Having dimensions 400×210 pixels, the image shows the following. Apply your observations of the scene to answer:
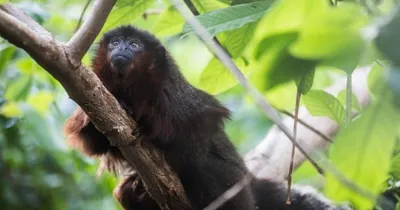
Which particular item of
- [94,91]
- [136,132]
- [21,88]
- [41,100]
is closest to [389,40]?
[94,91]

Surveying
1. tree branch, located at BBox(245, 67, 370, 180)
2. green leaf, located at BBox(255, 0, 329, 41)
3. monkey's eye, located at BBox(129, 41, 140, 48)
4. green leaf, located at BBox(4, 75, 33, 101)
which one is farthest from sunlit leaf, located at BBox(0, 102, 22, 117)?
green leaf, located at BBox(255, 0, 329, 41)

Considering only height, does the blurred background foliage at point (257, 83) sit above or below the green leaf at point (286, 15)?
below

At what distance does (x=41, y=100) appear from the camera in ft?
13.2

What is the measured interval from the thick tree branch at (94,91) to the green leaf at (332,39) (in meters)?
1.05

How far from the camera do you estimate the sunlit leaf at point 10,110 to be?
13.3 ft

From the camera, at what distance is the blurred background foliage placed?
0.71 m

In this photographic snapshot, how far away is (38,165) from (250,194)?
2105 millimetres

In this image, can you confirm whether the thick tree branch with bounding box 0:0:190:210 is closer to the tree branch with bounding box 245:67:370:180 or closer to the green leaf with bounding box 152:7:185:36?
the green leaf with bounding box 152:7:185:36

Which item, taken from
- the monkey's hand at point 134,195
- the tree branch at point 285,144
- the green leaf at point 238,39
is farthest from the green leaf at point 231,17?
the tree branch at point 285,144

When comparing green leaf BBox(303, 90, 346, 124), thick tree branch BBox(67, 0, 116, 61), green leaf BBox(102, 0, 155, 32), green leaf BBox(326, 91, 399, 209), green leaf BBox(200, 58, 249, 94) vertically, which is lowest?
green leaf BBox(303, 90, 346, 124)

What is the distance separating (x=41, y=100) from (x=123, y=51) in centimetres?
120

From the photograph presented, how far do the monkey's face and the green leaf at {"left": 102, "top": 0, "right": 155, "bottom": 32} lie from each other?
29cm

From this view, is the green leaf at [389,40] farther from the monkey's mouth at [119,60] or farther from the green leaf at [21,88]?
the green leaf at [21,88]

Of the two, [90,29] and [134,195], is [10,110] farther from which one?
[90,29]
